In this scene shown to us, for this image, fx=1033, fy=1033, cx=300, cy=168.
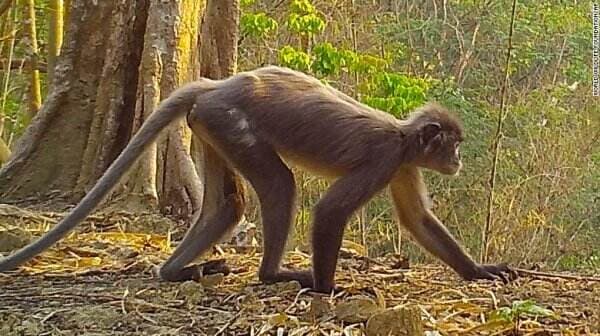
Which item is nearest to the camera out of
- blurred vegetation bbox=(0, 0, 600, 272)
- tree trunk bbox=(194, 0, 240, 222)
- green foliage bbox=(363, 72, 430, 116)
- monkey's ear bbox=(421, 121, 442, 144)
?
monkey's ear bbox=(421, 121, 442, 144)

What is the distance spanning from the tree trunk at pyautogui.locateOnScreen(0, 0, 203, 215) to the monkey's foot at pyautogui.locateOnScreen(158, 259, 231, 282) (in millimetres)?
1913

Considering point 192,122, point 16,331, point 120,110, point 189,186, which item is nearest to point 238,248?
point 189,186

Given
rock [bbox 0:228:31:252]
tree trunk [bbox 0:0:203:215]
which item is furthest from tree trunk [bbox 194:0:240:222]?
rock [bbox 0:228:31:252]

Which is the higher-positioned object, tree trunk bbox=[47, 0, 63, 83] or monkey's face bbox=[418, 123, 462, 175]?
tree trunk bbox=[47, 0, 63, 83]

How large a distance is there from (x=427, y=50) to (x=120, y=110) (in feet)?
25.1

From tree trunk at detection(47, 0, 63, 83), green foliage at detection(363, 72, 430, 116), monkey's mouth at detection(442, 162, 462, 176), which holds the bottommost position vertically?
monkey's mouth at detection(442, 162, 462, 176)

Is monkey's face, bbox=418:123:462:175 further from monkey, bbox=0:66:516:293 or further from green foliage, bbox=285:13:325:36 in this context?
green foliage, bbox=285:13:325:36

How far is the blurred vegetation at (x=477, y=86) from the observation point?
11.9 m

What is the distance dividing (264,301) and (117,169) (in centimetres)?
100

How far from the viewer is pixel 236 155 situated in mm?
4781

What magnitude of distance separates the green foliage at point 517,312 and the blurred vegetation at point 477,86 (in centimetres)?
661

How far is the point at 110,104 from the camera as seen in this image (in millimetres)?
7602

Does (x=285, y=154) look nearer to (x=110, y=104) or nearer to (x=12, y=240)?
(x=12, y=240)

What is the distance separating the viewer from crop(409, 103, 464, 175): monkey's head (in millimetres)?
5117
